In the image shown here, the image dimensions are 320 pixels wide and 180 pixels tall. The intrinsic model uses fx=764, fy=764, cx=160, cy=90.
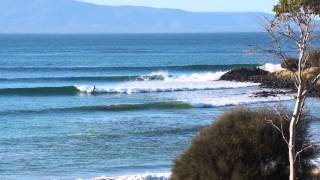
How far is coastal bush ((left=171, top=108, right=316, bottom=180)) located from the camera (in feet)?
50.3

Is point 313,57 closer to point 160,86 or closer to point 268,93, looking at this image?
point 268,93

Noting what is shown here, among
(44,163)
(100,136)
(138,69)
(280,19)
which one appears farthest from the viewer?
(138,69)

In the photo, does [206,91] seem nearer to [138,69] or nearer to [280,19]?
[138,69]

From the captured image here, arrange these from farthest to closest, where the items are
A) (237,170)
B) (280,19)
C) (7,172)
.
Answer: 1. (7,172)
2. (237,170)
3. (280,19)

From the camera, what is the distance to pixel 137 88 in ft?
171

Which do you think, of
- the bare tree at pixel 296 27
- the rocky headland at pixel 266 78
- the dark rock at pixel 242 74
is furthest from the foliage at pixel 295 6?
the dark rock at pixel 242 74

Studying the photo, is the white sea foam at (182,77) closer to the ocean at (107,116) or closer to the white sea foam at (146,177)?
the ocean at (107,116)

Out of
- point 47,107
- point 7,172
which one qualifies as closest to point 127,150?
point 7,172

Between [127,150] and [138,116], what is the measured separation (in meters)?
10.8

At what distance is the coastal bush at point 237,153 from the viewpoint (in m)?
15.3

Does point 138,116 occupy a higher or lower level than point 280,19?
lower

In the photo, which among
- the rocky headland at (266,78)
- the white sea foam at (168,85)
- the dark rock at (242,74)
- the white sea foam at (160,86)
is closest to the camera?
the rocky headland at (266,78)

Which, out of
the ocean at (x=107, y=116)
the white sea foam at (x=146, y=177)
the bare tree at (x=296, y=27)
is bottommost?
the ocean at (x=107, y=116)

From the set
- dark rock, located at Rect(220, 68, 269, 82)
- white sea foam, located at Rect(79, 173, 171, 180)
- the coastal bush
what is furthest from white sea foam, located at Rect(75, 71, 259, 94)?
the coastal bush
